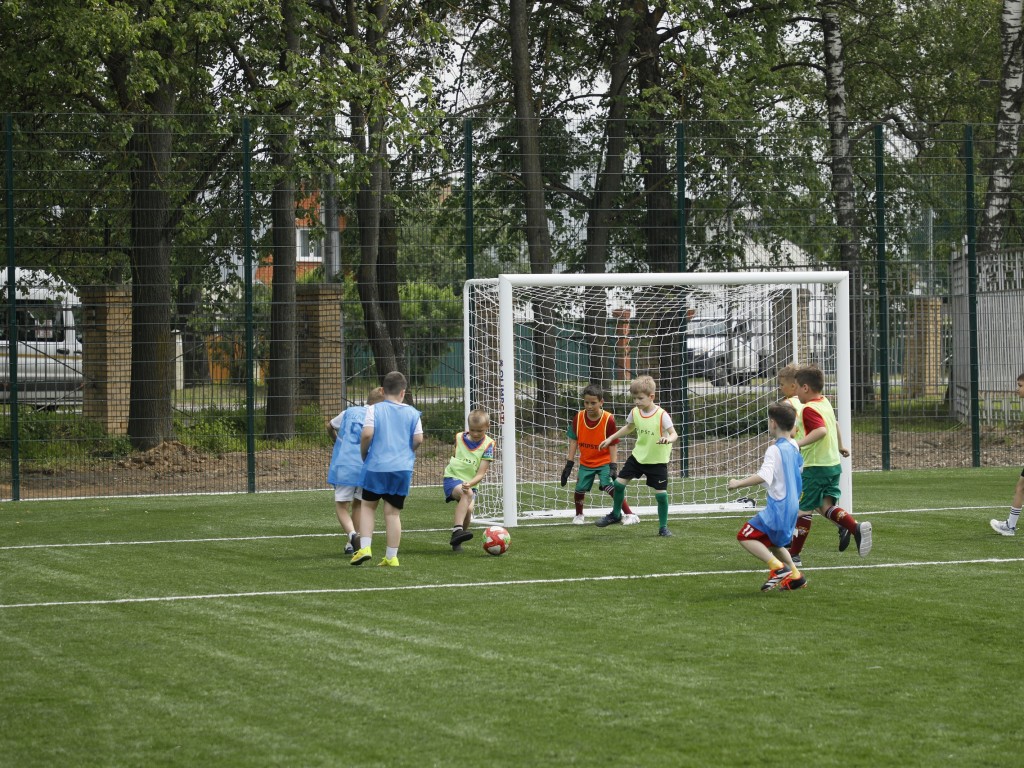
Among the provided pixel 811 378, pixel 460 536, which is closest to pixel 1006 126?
pixel 811 378

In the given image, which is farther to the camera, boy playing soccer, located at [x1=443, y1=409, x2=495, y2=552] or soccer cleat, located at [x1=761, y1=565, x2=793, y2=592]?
boy playing soccer, located at [x1=443, y1=409, x2=495, y2=552]

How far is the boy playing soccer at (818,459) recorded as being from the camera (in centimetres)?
1018

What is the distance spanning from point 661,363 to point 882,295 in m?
3.41

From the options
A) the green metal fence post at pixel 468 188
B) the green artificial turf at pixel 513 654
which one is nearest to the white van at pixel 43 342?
the green metal fence post at pixel 468 188

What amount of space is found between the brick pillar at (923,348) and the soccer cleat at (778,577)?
10.3m

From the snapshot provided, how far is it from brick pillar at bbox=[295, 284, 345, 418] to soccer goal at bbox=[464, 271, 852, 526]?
8.24 feet

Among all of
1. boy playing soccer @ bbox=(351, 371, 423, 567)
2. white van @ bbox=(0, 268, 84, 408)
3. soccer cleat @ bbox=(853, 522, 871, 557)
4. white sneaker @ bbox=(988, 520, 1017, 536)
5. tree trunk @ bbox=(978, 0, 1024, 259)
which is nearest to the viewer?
soccer cleat @ bbox=(853, 522, 871, 557)

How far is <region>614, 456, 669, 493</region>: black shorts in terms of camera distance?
12.0 m

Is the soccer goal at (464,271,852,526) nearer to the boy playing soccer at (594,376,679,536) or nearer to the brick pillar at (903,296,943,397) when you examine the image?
the boy playing soccer at (594,376,679,536)

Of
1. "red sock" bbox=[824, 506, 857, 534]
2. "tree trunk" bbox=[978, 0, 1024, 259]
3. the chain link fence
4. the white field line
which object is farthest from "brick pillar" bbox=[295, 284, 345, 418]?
"tree trunk" bbox=[978, 0, 1024, 259]

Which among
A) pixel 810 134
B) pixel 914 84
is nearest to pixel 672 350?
pixel 810 134

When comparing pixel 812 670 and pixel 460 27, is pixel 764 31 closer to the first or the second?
pixel 460 27

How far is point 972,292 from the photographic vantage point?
18484 millimetres

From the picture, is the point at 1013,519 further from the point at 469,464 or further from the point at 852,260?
the point at 852,260
